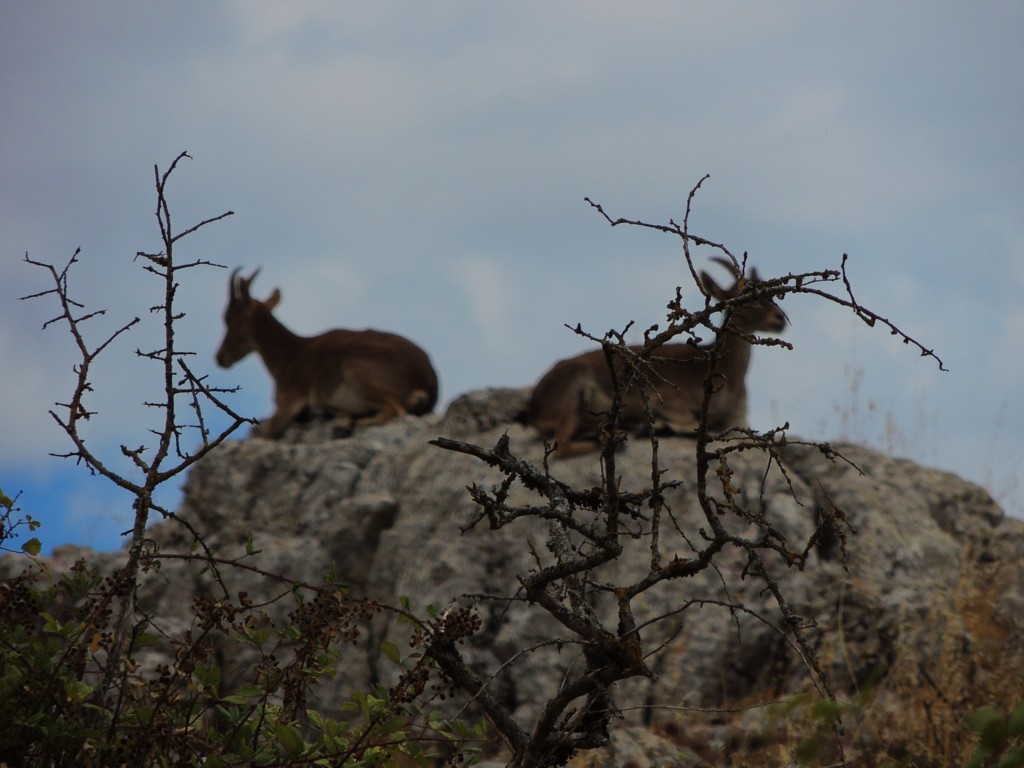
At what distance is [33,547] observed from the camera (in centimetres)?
297

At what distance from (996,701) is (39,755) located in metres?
5.21

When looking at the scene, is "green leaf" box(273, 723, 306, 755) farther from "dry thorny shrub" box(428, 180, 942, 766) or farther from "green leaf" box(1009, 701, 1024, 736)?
"green leaf" box(1009, 701, 1024, 736)

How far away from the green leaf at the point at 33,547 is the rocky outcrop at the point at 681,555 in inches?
136

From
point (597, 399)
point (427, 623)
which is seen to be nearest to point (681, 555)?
point (597, 399)

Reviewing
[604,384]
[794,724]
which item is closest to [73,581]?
[794,724]

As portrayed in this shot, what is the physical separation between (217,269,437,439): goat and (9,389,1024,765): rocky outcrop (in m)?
2.28

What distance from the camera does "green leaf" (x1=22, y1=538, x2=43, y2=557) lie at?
116 inches

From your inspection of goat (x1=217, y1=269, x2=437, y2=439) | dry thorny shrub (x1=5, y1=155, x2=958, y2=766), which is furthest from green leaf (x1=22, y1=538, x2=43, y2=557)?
goat (x1=217, y1=269, x2=437, y2=439)

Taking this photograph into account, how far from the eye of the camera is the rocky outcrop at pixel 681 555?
7125mm

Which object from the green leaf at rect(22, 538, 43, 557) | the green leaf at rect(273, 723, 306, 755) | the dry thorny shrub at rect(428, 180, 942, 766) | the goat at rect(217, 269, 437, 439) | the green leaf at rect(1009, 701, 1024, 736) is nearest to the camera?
the green leaf at rect(1009, 701, 1024, 736)

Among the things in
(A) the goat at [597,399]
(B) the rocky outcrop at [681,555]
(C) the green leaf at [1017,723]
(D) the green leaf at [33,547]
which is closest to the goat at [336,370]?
(B) the rocky outcrop at [681,555]

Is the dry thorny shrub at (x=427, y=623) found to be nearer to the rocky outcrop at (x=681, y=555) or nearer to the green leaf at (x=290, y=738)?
the green leaf at (x=290, y=738)

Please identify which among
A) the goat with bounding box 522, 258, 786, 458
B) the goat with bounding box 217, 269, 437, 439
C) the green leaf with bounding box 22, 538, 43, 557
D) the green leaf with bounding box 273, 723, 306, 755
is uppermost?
the goat with bounding box 217, 269, 437, 439

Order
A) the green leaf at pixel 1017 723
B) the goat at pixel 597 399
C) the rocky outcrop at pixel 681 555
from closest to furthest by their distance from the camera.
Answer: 1. the green leaf at pixel 1017 723
2. the rocky outcrop at pixel 681 555
3. the goat at pixel 597 399
